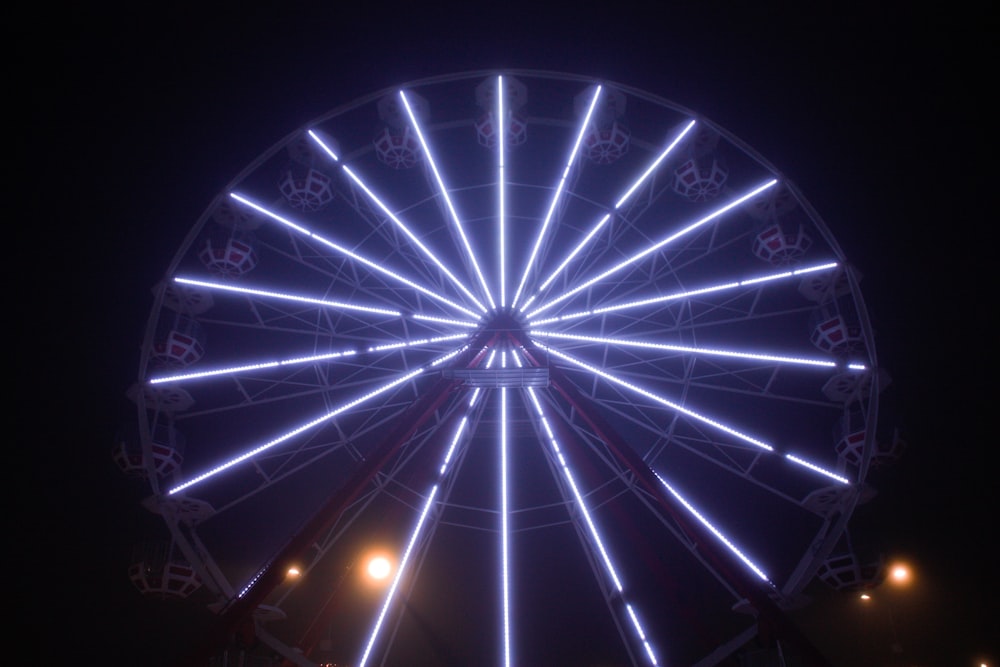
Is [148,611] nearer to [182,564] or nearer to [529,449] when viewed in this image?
[182,564]

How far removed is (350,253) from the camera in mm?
14156

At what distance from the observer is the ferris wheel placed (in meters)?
12.8

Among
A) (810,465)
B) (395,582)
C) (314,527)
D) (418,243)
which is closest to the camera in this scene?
(314,527)

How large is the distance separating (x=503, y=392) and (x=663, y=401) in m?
3.00

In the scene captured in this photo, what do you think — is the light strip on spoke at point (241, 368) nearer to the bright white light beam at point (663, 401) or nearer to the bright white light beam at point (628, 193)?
the bright white light beam at point (663, 401)

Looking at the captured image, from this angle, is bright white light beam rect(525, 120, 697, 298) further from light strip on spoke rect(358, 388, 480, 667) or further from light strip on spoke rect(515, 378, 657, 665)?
light strip on spoke rect(358, 388, 480, 667)

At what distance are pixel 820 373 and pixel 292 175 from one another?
1353 cm

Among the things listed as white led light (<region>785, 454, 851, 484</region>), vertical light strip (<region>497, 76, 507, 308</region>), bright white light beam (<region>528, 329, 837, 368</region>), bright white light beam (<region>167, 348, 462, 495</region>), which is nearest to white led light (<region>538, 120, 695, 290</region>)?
vertical light strip (<region>497, 76, 507, 308</region>)

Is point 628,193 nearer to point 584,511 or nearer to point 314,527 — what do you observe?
point 584,511

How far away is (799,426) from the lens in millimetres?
18359

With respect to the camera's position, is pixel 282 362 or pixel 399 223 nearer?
pixel 282 362

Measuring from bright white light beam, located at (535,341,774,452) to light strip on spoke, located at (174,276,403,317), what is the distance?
10.6 feet

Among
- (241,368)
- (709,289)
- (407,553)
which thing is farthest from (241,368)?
(709,289)

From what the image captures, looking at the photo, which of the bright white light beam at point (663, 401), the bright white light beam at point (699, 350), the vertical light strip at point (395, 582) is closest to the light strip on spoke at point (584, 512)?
the bright white light beam at point (663, 401)
